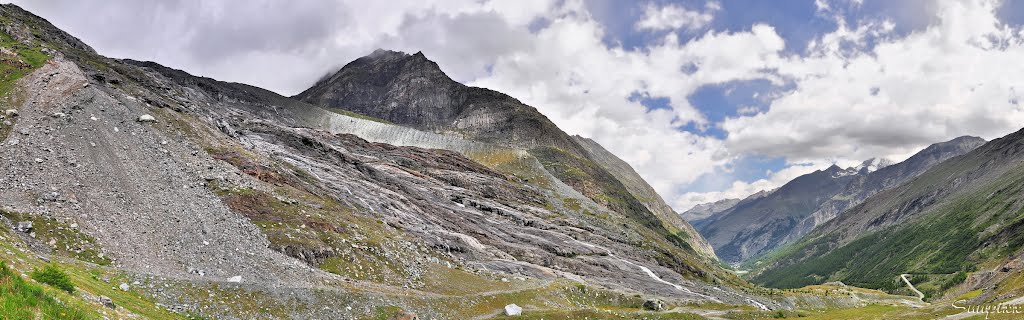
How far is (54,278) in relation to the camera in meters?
26.4

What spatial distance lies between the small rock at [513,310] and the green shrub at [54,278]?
43784mm

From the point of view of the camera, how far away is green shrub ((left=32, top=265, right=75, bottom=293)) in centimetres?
2603

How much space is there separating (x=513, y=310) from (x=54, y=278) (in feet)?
149

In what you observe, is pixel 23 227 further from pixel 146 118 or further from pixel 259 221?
pixel 146 118

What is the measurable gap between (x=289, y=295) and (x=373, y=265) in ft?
64.2

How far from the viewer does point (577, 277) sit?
4131 inches

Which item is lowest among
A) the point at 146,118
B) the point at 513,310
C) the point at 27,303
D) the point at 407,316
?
the point at 513,310

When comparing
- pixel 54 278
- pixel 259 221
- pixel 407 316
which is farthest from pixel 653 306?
pixel 54 278

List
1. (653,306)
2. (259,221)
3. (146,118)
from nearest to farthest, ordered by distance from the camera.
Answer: (259,221), (146,118), (653,306)

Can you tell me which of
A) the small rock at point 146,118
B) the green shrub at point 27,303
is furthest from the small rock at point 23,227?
the small rock at point 146,118

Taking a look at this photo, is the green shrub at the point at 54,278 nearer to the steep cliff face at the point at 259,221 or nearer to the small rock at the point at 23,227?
Result: the steep cliff face at the point at 259,221

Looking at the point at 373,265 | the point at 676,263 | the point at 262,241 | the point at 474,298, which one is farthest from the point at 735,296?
the point at 262,241

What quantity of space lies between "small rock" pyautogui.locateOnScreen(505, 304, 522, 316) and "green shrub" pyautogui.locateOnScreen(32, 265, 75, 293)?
43.8 m

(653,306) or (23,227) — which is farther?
(653,306)
